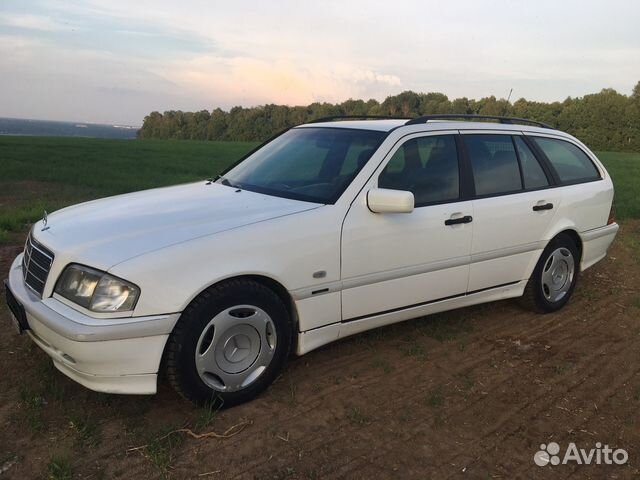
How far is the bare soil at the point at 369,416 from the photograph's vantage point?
2707 mm

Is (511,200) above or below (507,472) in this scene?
above

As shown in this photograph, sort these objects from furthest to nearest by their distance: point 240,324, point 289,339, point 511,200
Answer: point 511,200 → point 289,339 → point 240,324

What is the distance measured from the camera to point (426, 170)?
157 inches

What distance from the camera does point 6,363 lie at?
3.60 m

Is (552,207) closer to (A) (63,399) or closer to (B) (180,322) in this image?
(B) (180,322)

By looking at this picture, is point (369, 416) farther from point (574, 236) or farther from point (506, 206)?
point (574, 236)

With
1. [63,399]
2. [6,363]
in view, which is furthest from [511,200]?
[6,363]

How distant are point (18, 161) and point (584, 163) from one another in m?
14.6

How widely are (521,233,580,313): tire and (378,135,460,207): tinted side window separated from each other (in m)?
1.31

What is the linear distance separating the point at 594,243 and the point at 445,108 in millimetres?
32799

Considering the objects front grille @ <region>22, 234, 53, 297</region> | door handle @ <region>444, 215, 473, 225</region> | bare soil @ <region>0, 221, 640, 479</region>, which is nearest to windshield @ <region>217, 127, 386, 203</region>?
door handle @ <region>444, 215, 473, 225</region>

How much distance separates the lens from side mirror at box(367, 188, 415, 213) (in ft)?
11.2

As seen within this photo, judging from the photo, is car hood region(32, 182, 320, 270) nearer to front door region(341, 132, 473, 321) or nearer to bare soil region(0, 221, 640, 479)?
front door region(341, 132, 473, 321)

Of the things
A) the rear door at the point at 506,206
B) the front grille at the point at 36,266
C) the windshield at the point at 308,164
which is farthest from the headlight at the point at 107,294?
the rear door at the point at 506,206
